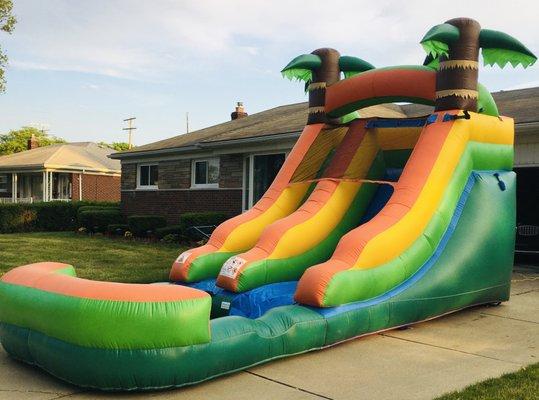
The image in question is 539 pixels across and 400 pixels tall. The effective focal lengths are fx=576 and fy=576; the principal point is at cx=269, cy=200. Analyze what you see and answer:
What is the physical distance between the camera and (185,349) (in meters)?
4.40

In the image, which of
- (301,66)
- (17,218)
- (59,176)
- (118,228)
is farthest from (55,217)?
(301,66)

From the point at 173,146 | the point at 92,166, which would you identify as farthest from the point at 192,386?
the point at 92,166

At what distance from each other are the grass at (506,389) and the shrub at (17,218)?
21596mm

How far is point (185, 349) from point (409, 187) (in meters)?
3.51

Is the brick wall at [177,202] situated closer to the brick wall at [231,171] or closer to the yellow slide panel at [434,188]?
the brick wall at [231,171]

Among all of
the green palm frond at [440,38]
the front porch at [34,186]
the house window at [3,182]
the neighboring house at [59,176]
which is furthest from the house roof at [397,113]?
the house window at [3,182]

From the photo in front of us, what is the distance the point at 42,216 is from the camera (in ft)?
76.0

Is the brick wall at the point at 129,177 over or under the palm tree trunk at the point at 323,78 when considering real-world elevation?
under

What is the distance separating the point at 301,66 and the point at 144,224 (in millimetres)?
10885

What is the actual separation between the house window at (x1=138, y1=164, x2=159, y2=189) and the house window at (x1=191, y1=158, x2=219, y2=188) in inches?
91.7

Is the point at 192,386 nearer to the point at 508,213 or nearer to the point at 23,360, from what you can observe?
the point at 23,360

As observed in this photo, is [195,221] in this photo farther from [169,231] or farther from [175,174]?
[175,174]

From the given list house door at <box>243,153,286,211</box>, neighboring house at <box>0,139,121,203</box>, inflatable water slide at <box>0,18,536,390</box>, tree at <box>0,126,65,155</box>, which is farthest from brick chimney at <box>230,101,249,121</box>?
tree at <box>0,126,65,155</box>

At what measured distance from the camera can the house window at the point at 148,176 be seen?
2114cm
